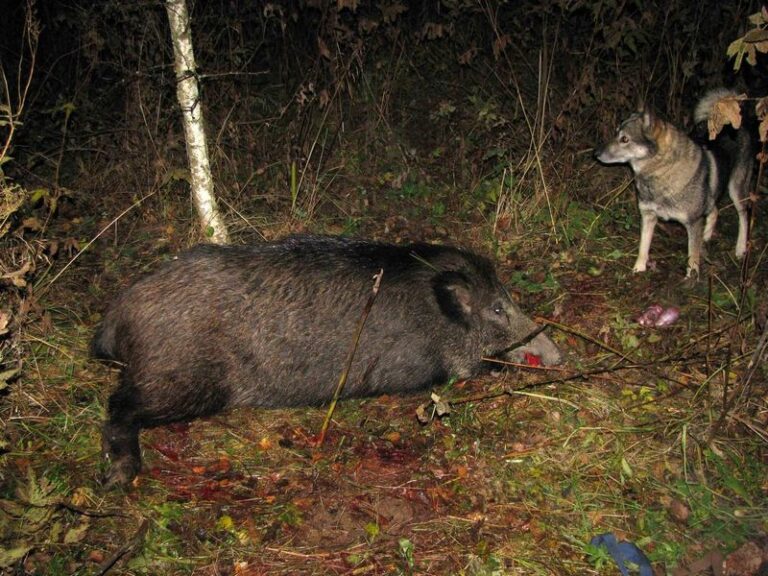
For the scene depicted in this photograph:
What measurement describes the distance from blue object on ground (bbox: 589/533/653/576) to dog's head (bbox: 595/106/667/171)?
315 centimetres

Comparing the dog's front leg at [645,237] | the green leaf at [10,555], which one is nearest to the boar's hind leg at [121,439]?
the green leaf at [10,555]

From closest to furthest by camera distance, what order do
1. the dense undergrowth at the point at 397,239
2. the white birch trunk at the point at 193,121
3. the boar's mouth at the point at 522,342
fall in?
1. the dense undergrowth at the point at 397,239
2. the boar's mouth at the point at 522,342
3. the white birch trunk at the point at 193,121

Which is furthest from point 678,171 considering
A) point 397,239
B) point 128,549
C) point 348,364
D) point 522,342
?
point 128,549

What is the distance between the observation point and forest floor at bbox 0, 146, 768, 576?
10.2ft

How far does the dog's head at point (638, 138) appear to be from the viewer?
16.6 feet

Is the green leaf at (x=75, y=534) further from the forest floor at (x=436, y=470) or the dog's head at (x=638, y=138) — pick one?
the dog's head at (x=638, y=138)

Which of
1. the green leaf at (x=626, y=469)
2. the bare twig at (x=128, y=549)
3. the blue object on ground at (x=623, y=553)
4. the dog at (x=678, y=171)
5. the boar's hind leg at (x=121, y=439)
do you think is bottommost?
the blue object on ground at (x=623, y=553)

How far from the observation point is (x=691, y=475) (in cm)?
357

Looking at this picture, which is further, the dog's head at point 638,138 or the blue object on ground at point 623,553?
the dog's head at point 638,138

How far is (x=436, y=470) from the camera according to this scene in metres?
3.65

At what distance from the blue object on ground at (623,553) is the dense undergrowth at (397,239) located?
0.07 m

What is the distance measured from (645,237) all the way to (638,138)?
81 cm

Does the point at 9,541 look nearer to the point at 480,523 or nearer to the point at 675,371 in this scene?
the point at 480,523

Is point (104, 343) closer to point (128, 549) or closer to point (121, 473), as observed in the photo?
point (121, 473)
